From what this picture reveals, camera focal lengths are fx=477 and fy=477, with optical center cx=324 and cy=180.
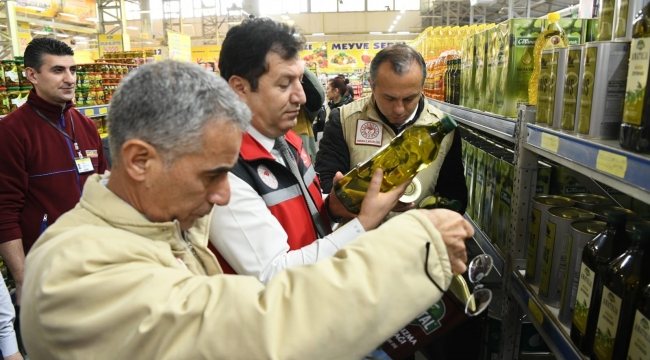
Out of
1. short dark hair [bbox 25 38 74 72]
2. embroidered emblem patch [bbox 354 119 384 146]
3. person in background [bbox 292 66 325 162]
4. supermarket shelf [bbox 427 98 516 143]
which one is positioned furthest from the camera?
person in background [bbox 292 66 325 162]

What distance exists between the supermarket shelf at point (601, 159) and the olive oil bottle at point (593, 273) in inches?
5.2

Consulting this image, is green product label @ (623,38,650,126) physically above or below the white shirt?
above

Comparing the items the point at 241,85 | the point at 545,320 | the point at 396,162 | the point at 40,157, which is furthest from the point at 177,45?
the point at 545,320

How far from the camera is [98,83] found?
457 centimetres

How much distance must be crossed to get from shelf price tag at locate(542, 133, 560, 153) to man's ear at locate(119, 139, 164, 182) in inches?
42.4

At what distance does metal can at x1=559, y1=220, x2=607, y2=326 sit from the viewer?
4.47 feet

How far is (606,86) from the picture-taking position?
3.99 feet

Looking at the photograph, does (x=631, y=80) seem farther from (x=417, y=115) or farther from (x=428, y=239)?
(x=417, y=115)

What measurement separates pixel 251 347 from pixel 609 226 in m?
0.96

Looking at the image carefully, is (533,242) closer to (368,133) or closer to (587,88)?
(587,88)

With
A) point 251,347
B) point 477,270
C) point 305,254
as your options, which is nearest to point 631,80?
point 477,270

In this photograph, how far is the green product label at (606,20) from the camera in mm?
1266

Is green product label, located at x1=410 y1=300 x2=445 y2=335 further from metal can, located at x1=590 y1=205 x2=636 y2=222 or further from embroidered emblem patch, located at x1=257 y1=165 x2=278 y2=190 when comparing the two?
metal can, located at x1=590 y1=205 x2=636 y2=222

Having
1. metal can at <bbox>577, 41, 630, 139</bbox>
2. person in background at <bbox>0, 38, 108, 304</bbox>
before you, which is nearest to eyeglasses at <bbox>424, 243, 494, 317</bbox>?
metal can at <bbox>577, 41, 630, 139</bbox>
